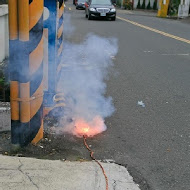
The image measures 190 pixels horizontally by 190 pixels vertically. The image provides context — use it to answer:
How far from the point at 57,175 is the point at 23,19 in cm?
136

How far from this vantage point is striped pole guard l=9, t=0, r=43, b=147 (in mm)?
2889

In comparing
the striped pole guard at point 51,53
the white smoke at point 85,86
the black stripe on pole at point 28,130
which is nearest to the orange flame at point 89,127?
the white smoke at point 85,86

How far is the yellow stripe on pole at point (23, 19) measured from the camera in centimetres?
284

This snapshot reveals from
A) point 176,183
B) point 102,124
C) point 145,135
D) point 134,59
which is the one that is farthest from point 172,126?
point 134,59

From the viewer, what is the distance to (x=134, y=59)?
346 inches

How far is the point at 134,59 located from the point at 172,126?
476cm

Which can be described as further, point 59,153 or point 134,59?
point 134,59

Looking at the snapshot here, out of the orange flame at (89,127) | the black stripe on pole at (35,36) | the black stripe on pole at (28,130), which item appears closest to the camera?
the black stripe on pole at (35,36)

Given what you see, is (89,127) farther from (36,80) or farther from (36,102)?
(36,80)

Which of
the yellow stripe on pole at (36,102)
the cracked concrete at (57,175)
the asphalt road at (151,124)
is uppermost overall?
the yellow stripe on pole at (36,102)

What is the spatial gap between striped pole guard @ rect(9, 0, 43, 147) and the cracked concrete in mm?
336

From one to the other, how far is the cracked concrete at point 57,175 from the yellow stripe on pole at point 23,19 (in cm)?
110

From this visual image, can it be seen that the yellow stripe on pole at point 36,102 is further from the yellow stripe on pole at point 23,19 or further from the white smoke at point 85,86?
the white smoke at point 85,86

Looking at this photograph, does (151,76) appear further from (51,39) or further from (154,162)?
(154,162)
